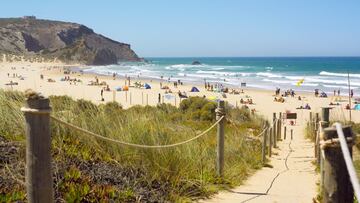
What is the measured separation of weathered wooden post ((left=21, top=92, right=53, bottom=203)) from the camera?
9.64 feet

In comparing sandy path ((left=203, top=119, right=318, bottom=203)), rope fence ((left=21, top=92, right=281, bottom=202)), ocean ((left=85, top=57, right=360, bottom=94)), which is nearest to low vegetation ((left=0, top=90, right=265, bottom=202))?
sandy path ((left=203, top=119, right=318, bottom=203))

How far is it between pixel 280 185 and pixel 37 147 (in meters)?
5.19

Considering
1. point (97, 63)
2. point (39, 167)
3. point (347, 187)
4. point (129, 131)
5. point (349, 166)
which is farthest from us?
point (97, 63)

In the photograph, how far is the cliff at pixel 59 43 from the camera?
122537 millimetres

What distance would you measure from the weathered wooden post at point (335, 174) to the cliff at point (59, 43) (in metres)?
118

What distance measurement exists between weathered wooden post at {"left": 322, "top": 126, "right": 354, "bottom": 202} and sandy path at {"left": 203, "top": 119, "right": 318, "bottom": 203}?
312 centimetres

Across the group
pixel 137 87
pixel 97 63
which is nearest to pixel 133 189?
pixel 137 87

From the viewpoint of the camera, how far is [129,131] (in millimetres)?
5945

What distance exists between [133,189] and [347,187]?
2850 millimetres

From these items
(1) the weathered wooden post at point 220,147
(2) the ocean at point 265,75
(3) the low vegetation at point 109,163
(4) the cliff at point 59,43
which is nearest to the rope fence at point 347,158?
(3) the low vegetation at point 109,163

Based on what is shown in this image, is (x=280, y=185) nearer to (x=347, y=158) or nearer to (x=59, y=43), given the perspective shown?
(x=347, y=158)

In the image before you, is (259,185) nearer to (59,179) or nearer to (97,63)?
(59,179)

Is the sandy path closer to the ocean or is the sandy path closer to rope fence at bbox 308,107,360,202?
rope fence at bbox 308,107,360,202

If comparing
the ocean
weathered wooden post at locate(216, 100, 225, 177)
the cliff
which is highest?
the cliff
